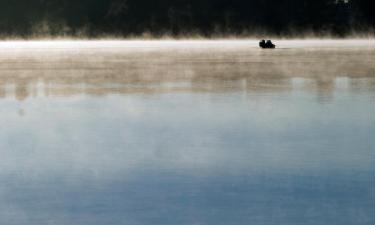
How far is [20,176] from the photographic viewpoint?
15.4 metres

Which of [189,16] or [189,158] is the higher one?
[189,16]

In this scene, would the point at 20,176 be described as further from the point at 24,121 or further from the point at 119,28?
the point at 119,28

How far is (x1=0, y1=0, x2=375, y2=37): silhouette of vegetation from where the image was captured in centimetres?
15662

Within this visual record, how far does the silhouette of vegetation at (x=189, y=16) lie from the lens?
156625 millimetres

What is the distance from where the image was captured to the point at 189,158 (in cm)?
1709

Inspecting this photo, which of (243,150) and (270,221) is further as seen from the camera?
(243,150)

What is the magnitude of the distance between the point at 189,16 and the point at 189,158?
5805 inches

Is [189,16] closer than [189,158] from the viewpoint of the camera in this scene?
No

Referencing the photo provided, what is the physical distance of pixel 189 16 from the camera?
Answer: 163375 mm

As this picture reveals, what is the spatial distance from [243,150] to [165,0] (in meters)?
147

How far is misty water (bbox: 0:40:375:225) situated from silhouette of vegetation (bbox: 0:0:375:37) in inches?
4951

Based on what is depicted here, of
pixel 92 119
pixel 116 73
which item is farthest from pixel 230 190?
pixel 116 73

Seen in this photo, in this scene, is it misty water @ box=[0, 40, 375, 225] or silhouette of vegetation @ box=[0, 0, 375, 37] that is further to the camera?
silhouette of vegetation @ box=[0, 0, 375, 37]

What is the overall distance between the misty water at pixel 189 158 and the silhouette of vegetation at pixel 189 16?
125764 millimetres
